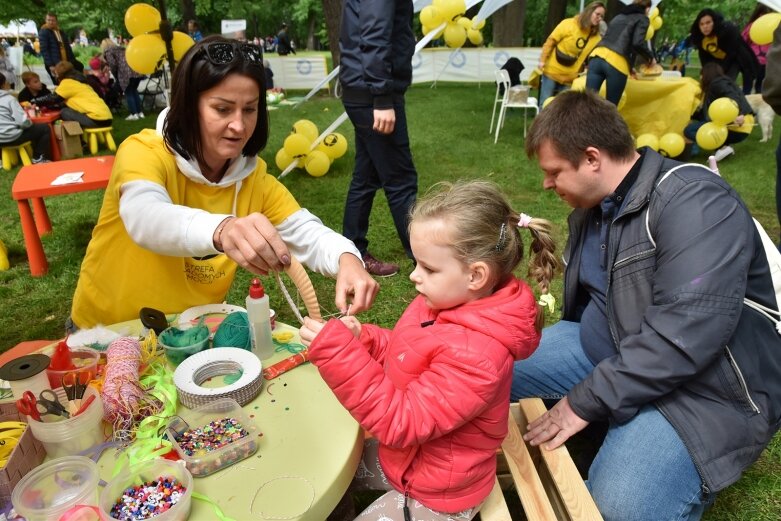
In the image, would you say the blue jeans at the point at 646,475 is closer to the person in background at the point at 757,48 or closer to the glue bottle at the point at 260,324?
the glue bottle at the point at 260,324

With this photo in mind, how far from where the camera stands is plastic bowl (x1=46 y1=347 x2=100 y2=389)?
1487 millimetres

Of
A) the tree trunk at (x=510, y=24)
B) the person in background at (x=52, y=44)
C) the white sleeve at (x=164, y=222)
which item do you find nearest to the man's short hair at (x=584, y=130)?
the white sleeve at (x=164, y=222)

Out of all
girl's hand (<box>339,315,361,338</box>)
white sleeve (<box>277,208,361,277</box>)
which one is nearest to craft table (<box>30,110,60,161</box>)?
white sleeve (<box>277,208,361,277</box>)

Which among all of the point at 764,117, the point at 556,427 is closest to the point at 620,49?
the point at 764,117

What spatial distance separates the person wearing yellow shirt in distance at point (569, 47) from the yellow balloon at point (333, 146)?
12.7 feet

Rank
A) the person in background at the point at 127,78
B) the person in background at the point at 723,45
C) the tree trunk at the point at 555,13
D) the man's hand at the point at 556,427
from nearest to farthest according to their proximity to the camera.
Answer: the man's hand at the point at 556,427, the person in background at the point at 723,45, the person in background at the point at 127,78, the tree trunk at the point at 555,13

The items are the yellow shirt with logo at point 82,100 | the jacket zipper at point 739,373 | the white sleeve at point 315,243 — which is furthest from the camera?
the yellow shirt with logo at point 82,100

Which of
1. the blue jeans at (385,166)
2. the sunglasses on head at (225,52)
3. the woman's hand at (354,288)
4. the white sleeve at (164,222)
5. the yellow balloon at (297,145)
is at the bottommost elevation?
the yellow balloon at (297,145)

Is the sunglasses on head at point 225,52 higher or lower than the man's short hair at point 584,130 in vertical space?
higher

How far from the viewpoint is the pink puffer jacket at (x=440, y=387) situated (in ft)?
4.30

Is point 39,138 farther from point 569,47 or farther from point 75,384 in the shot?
point 569,47

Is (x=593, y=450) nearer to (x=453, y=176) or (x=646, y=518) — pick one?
(x=646, y=518)

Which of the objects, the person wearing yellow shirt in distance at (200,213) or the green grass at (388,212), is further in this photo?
the green grass at (388,212)

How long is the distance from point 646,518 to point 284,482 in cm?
120
